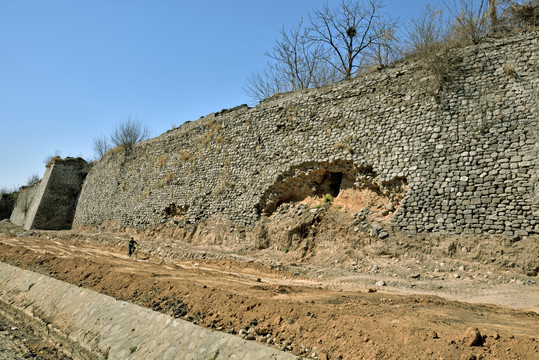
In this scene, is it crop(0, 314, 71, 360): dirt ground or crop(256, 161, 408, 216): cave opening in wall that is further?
crop(256, 161, 408, 216): cave opening in wall

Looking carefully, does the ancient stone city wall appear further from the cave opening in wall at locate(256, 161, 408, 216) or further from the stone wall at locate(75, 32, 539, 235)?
the cave opening in wall at locate(256, 161, 408, 216)

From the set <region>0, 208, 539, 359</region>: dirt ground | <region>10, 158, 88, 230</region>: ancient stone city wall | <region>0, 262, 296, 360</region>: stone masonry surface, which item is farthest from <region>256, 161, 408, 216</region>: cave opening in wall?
<region>10, 158, 88, 230</region>: ancient stone city wall

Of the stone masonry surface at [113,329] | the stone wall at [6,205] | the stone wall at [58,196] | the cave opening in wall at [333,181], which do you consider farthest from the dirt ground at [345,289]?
the stone wall at [6,205]

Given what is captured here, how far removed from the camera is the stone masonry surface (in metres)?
4.76

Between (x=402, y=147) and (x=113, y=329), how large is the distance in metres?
8.96

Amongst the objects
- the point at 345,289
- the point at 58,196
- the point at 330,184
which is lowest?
the point at 345,289

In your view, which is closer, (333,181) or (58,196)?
(333,181)

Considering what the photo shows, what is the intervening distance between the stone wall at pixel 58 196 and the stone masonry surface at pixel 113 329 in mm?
23321

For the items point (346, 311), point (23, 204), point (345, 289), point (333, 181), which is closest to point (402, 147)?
point (333, 181)

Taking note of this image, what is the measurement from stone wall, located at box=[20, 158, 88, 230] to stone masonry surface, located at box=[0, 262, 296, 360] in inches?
918

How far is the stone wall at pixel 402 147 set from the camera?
918 cm

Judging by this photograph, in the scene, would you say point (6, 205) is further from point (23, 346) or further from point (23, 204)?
point (23, 346)

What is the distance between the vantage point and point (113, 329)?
6.41 m

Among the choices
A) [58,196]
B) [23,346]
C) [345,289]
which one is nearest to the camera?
[23,346]
